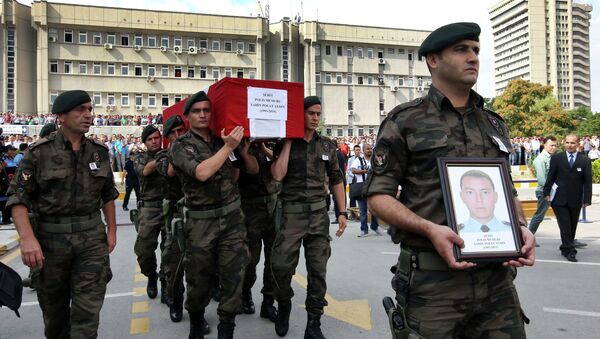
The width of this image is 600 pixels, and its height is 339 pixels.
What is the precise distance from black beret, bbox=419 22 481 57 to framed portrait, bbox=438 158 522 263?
23.1 inches

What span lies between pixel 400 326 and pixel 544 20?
162 meters

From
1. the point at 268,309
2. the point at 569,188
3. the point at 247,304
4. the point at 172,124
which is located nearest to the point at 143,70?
the point at 172,124

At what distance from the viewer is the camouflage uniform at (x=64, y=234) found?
3.60 m

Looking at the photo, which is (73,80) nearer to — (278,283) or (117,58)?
(117,58)

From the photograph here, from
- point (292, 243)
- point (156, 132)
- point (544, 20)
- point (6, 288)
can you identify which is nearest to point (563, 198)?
point (292, 243)

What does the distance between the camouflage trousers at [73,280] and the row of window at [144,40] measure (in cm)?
5344

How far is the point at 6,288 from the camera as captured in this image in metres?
3.11

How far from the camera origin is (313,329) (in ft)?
14.2

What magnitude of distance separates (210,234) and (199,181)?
0.46m

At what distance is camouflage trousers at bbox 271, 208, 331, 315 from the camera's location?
447 cm

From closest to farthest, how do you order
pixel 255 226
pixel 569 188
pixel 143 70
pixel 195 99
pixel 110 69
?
1. pixel 195 99
2. pixel 255 226
3. pixel 569 188
4. pixel 110 69
5. pixel 143 70

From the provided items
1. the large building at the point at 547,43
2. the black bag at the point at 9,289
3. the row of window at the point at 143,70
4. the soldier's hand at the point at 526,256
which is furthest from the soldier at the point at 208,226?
the large building at the point at 547,43

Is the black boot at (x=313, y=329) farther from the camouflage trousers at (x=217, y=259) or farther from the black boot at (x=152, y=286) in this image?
the black boot at (x=152, y=286)

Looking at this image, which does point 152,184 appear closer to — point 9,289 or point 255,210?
point 255,210
